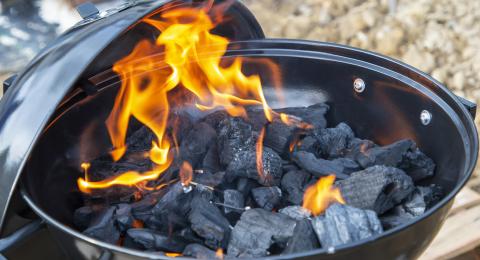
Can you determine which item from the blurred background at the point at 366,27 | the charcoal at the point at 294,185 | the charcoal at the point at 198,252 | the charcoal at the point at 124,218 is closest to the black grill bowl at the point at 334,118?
the charcoal at the point at 124,218

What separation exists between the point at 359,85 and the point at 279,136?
0.31 metres

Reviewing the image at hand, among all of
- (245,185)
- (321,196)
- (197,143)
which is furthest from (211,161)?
(321,196)

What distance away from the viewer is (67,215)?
155 centimetres

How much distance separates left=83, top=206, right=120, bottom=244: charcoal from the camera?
1.40 metres

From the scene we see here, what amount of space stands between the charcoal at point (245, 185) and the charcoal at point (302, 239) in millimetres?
256

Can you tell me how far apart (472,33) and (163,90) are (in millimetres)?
2377

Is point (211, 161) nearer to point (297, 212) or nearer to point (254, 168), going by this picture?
point (254, 168)

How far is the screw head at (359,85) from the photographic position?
5.72ft

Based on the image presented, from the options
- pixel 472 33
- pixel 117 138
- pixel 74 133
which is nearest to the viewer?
pixel 74 133

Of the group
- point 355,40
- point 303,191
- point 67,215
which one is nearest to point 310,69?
point 303,191

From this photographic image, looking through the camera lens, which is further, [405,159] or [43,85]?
[405,159]

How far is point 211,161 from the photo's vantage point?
66.1 inches

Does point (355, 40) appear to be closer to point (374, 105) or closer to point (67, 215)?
point (374, 105)

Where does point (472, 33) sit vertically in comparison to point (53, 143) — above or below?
below
